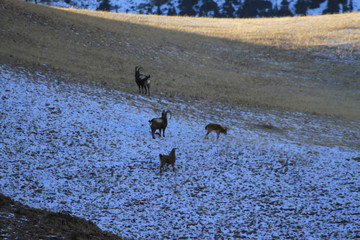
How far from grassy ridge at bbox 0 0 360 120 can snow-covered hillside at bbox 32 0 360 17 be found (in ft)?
284

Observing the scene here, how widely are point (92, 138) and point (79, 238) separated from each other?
8715 millimetres

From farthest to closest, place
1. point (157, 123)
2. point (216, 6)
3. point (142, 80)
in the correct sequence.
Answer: point (216, 6) < point (142, 80) < point (157, 123)

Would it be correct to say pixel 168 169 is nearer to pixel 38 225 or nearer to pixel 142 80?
pixel 38 225

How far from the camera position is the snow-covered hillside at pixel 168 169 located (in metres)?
10.7

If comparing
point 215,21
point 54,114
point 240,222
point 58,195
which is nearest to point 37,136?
point 54,114

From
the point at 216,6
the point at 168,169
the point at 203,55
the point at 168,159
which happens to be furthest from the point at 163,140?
the point at 216,6

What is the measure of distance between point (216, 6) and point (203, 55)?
108 metres

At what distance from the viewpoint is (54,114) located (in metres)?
17.1

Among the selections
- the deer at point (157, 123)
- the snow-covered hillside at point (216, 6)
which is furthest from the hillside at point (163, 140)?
the snow-covered hillside at point (216, 6)

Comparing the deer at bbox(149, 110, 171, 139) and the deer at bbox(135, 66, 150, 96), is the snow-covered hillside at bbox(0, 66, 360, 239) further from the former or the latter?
the deer at bbox(135, 66, 150, 96)

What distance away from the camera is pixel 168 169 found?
1395cm

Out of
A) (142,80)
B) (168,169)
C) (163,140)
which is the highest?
(142,80)

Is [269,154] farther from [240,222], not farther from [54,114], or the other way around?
[54,114]

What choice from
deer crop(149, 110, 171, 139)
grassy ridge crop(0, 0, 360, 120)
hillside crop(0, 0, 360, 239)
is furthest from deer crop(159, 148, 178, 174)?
grassy ridge crop(0, 0, 360, 120)
